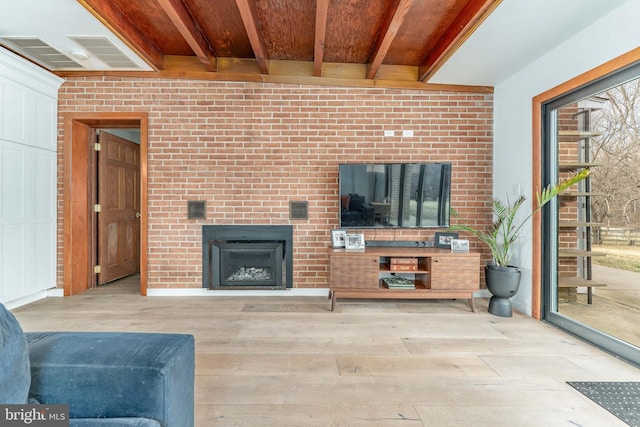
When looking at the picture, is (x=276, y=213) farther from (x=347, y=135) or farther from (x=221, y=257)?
(x=347, y=135)

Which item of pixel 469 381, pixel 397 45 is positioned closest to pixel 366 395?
pixel 469 381

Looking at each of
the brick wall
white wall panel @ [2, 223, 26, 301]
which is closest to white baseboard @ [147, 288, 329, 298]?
the brick wall

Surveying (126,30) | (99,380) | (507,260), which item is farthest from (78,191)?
(507,260)

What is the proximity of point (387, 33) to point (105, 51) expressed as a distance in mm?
2715

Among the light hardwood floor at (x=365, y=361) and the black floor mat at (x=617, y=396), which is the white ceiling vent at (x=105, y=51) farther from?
the black floor mat at (x=617, y=396)

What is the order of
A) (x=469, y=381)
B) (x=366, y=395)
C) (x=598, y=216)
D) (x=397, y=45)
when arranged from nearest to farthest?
(x=366, y=395)
(x=469, y=381)
(x=598, y=216)
(x=397, y=45)

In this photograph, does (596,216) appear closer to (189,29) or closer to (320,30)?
(320,30)

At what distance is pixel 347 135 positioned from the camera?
11.6 ft

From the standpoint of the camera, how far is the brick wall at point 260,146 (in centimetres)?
349

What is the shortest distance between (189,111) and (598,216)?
4.21 metres

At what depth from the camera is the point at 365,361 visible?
204cm

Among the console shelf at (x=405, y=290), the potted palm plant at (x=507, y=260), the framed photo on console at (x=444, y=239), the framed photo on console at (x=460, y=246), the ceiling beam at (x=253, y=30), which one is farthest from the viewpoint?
the framed photo on console at (x=444, y=239)

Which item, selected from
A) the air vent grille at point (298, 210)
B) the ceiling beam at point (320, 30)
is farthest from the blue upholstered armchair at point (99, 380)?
the air vent grille at point (298, 210)

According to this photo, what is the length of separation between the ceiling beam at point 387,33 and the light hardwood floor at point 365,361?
2570 millimetres
